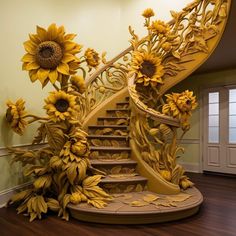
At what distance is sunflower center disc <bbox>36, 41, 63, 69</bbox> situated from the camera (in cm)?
310

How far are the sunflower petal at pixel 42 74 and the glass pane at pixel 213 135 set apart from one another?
425 cm

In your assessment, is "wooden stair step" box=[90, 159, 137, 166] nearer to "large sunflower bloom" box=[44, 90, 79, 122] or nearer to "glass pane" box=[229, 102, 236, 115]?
"large sunflower bloom" box=[44, 90, 79, 122]

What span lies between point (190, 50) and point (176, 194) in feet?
7.90

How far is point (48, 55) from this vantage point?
310 centimetres

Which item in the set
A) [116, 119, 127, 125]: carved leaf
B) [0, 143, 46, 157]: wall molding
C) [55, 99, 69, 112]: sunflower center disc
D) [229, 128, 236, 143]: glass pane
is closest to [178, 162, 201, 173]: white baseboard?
[229, 128, 236, 143]: glass pane

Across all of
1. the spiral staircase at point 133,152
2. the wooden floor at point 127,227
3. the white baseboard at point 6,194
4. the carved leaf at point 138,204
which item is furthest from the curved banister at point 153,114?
the white baseboard at point 6,194

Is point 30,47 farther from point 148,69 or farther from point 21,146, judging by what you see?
point 148,69

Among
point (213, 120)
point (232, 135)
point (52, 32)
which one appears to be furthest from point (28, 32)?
point (232, 135)

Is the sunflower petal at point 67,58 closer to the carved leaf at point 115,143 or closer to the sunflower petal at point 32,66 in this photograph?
the sunflower petal at point 32,66

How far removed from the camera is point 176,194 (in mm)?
3535

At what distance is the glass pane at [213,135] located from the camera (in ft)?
19.6

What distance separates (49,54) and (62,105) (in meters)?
0.61

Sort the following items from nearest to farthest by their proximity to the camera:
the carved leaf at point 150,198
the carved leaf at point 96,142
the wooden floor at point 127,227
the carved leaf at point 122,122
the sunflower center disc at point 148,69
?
the wooden floor at point 127,227, the carved leaf at point 150,198, the sunflower center disc at point 148,69, the carved leaf at point 96,142, the carved leaf at point 122,122

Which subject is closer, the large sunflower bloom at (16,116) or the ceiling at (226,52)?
the large sunflower bloom at (16,116)
